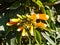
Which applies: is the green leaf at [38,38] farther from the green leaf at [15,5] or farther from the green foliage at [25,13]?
the green leaf at [15,5]

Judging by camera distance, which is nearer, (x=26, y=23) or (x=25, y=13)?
(x=26, y=23)

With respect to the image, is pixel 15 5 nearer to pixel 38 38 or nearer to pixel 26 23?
pixel 26 23

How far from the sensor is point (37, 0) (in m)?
2.13

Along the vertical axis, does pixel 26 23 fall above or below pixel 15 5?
below

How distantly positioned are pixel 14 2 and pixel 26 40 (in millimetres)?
373

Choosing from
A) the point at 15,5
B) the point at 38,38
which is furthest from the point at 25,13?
the point at 38,38

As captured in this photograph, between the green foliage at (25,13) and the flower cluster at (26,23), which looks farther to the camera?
the green foliage at (25,13)

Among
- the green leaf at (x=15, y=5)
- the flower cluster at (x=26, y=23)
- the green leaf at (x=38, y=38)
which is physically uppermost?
the green leaf at (x=15, y=5)

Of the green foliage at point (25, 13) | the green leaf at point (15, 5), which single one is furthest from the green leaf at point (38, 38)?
the green leaf at point (15, 5)

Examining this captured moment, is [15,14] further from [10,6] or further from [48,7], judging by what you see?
[48,7]

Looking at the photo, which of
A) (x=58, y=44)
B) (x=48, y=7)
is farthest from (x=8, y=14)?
(x=58, y=44)

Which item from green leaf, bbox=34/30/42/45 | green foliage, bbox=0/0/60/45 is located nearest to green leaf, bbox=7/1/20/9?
green foliage, bbox=0/0/60/45

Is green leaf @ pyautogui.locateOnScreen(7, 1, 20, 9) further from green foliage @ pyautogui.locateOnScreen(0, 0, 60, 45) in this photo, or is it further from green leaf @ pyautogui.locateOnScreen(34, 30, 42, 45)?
green leaf @ pyautogui.locateOnScreen(34, 30, 42, 45)

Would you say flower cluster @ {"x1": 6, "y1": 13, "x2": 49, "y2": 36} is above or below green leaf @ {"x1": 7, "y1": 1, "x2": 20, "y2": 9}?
below
